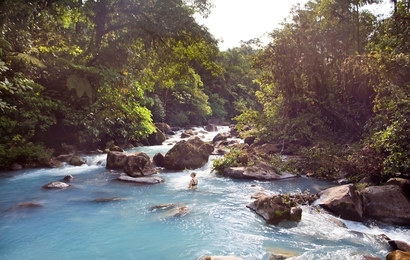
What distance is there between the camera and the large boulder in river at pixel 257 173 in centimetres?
1023

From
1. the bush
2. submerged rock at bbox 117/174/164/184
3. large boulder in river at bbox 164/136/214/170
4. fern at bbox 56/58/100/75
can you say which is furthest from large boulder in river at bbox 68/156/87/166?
fern at bbox 56/58/100/75

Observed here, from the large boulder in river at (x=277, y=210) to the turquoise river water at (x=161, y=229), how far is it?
16 centimetres

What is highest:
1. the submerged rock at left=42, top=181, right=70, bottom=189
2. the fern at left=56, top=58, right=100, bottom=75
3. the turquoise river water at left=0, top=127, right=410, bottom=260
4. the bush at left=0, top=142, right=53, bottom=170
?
the fern at left=56, top=58, right=100, bottom=75

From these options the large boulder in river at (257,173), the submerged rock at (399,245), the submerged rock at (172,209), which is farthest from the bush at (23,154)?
the submerged rock at (399,245)

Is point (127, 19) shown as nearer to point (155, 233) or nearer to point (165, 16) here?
point (165, 16)

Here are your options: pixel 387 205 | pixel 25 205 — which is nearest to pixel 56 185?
pixel 25 205

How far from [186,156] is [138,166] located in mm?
2211

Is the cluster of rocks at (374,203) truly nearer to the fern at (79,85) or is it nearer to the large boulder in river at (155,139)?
the fern at (79,85)

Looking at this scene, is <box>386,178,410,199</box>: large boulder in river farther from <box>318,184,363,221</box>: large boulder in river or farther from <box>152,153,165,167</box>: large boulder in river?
<box>152,153,165,167</box>: large boulder in river

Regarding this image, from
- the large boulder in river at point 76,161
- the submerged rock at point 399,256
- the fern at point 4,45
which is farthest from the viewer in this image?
the large boulder in river at point 76,161

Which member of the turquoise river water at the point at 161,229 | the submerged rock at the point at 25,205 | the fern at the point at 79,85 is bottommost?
the turquoise river water at the point at 161,229

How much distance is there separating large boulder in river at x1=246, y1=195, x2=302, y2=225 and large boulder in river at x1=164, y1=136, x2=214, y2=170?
18.4ft

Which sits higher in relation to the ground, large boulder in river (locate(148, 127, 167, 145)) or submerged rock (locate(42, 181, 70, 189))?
large boulder in river (locate(148, 127, 167, 145))

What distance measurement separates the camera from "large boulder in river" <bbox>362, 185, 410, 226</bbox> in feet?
20.6
